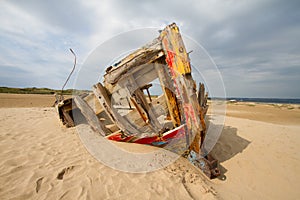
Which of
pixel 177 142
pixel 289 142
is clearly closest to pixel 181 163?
pixel 177 142

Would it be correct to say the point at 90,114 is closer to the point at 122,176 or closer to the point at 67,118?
the point at 67,118

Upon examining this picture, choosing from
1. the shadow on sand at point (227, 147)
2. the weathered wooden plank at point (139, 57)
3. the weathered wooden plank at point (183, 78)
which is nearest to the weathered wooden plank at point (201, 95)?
the weathered wooden plank at point (183, 78)

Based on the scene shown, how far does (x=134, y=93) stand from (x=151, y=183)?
6.09ft

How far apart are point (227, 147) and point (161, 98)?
262 cm

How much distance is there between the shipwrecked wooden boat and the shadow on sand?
101 cm

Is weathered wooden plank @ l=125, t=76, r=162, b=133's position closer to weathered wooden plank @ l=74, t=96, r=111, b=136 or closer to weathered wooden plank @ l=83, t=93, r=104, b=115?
weathered wooden plank @ l=83, t=93, r=104, b=115

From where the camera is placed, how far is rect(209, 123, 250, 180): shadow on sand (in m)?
3.61

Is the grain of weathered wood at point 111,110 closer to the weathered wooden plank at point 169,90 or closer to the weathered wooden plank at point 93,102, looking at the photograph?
the weathered wooden plank at point 93,102

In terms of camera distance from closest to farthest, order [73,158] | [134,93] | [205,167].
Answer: [205,167] → [73,158] → [134,93]

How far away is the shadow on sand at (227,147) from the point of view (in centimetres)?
361

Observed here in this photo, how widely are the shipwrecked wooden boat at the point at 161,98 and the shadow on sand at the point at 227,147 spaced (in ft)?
3.31

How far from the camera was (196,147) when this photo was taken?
270 cm

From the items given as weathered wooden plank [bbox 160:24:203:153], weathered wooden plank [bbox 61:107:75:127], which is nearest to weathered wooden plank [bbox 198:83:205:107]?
weathered wooden plank [bbox 160:24:203:153]

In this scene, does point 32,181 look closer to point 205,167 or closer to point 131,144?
point 131,144
